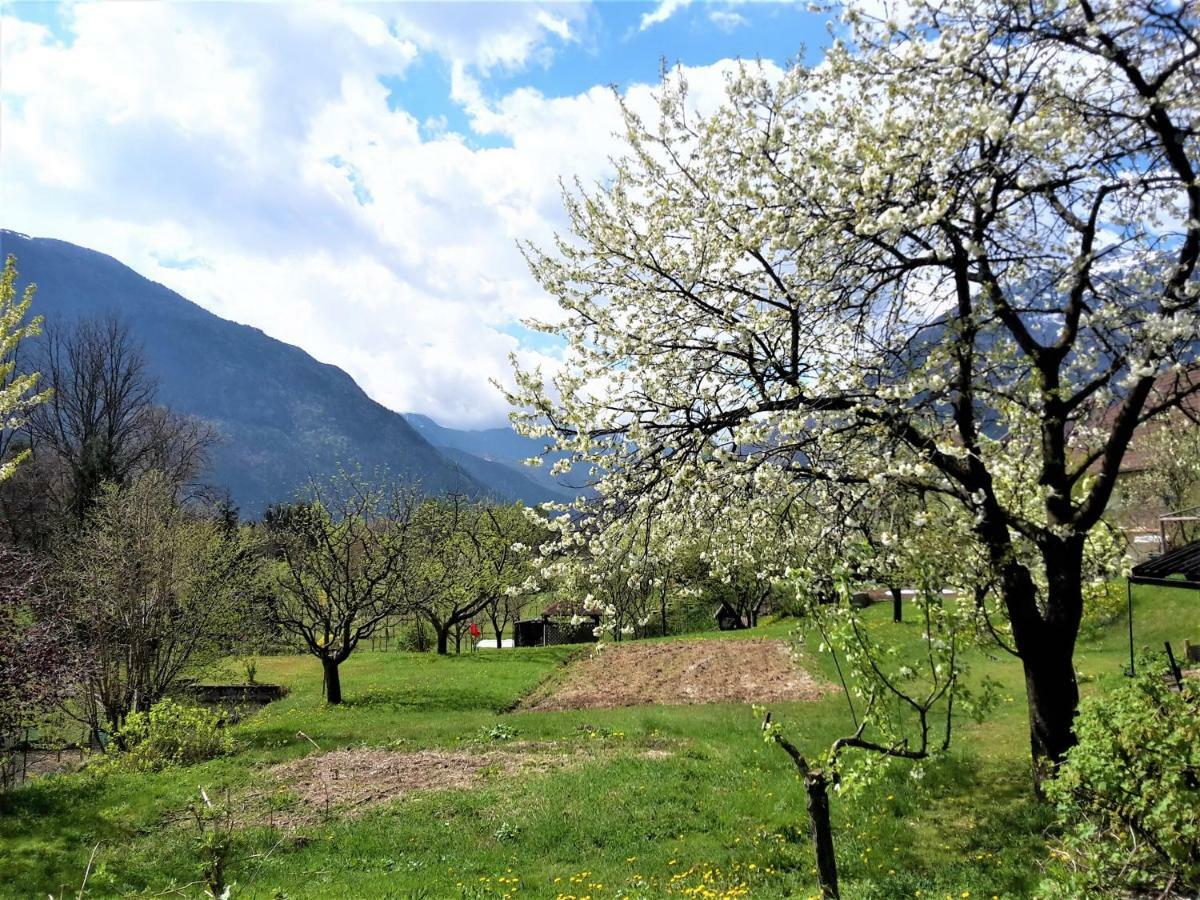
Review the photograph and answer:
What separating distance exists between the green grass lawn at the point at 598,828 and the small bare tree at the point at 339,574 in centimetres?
565

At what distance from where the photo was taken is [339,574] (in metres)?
22.3

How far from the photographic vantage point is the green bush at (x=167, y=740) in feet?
48.0

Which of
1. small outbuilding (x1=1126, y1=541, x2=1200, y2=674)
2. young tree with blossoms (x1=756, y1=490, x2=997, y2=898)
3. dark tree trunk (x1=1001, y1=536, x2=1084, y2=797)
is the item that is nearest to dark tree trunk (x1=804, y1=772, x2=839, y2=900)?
young tree with blossoms (x1=756, y1=490, x2=997, y2=898)

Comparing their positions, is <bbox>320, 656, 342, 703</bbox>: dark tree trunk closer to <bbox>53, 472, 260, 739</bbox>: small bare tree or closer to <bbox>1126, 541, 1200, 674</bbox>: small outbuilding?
<bbox>53, 472, 260, 739</bbox>: small bare tree

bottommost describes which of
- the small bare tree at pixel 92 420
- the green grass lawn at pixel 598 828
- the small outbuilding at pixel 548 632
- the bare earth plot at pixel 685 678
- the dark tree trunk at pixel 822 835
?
the small outbuilding at pixel 548 632

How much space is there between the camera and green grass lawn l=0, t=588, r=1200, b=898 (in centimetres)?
744

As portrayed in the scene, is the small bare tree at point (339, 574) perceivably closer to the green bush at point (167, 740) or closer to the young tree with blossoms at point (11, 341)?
the green bush at point (167, 740)

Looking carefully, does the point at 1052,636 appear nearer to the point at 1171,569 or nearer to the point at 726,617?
the point at 1171,569

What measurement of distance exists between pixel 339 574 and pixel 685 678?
38.9 ft

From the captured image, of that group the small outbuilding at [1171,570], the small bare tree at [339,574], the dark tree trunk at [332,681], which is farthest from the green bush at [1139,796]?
the dark tree trunk at [332,681]

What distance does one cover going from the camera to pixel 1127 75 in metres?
6.02

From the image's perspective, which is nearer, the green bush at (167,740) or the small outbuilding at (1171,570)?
the small outbuilding at (1171,570)

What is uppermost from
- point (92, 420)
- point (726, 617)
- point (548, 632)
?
point (92, 420)

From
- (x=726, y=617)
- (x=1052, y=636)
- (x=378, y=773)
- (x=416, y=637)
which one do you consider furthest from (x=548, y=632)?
(x=1052, y=636)
